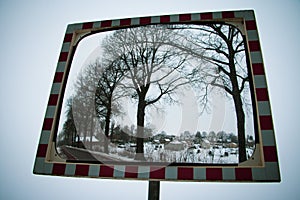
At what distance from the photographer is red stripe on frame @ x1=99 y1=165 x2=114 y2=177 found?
53cm

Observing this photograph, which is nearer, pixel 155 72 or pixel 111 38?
pixel 155 72

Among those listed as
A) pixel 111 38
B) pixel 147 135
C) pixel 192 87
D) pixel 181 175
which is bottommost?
pixel 181 175

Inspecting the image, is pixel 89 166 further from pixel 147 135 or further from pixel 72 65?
pixel 72 65

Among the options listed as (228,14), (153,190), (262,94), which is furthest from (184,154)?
(228,14)

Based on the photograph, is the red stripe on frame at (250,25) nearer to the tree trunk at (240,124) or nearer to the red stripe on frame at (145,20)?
the tree trunk at (240,124)

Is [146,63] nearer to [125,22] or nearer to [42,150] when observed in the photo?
[125,22]

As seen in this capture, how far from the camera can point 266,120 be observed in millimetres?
533

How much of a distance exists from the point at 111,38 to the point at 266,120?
588 millimetres

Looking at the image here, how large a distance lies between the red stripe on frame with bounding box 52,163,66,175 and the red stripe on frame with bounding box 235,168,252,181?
468 mm

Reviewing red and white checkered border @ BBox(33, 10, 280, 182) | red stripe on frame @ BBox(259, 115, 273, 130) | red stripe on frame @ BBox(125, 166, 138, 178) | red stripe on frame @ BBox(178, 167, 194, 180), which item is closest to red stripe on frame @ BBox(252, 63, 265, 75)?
red and white checkered border @ BBox(33, 10, 280, 182)

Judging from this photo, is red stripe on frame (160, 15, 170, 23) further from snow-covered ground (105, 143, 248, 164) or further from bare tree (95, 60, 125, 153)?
snow-covered ground (105, 143, 248, 164)

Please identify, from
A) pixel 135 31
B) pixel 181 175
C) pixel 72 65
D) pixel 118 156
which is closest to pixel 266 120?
pixel 181 175

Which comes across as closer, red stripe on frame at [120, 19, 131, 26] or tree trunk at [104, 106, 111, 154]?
tree trunk at [104, 106, 111, 154]

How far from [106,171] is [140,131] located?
0.49ft
